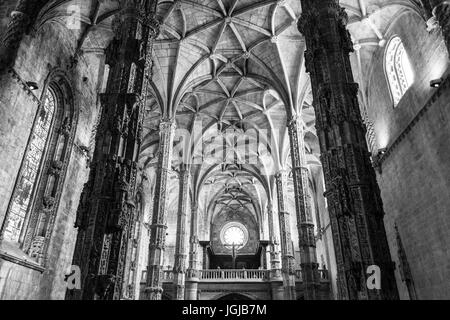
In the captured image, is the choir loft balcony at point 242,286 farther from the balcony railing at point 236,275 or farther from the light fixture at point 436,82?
the light fixture at point 436,82

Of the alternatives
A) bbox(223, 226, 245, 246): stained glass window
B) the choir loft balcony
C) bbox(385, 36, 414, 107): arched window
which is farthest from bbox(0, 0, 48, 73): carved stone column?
bbox(223, 226, 245, 246): stained glass window

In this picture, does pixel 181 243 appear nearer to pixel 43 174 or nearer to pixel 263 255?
pixel 43 174

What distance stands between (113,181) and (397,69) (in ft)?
46.6

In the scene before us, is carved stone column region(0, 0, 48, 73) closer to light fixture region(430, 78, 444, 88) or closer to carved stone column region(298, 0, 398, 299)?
carved stone column region(298, 0, 398, 299)

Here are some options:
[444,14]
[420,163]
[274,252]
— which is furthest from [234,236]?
[444,14]

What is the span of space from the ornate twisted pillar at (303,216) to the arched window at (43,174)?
11.5 meters

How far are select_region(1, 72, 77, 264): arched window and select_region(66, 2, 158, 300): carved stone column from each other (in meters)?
5.62

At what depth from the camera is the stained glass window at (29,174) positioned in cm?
1238

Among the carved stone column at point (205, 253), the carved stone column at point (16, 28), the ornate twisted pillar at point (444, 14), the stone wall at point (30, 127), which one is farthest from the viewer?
the carved stone column at point (205, 253)

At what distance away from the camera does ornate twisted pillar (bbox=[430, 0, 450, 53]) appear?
27.2 feet

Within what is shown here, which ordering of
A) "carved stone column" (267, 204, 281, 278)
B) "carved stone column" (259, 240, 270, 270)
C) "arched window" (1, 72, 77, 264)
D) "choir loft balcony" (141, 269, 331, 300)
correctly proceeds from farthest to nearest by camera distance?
1. "carved stone column" (259, 240, 270, 270)
2. "carved stone column" (267, 204, 281, 278)
3. "choir loft balcony" (141, 269, 331, 300)
4. "arched window" (1, 72, 77, 264)

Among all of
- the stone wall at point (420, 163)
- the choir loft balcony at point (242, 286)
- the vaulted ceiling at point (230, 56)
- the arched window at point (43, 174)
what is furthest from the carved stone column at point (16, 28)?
the choir loft balcony at point (242, 286)
